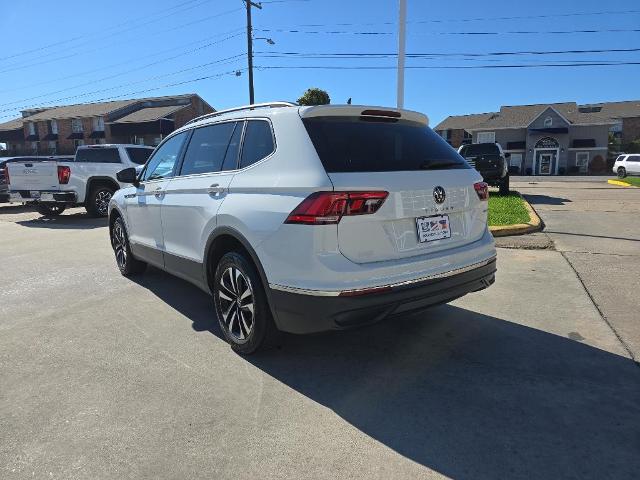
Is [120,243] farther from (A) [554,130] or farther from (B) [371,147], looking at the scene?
(A) [554,130]

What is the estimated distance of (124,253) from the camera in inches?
241

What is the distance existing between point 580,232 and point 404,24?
19.4ft

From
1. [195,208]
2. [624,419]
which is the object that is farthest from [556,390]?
[195,208]

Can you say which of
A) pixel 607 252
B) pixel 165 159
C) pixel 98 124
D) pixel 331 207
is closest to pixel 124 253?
pixel 165 159

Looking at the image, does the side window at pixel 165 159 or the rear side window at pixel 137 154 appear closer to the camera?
the side window at pixel 165 159

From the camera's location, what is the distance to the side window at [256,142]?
3.43 meters

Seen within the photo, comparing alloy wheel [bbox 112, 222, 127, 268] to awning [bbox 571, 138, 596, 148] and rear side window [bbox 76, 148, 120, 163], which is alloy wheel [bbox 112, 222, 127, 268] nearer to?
rear side window [bbox 76, 148, 120, 163]

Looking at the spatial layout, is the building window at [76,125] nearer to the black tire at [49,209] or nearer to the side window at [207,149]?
the black tire at [49,209]

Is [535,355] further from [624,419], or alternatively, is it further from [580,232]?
[580,232]

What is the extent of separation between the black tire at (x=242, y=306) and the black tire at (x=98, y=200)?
10094 millimetres

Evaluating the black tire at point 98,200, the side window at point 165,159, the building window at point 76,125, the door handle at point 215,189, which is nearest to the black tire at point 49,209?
the black tire at point 98,200

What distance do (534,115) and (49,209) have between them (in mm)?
49848

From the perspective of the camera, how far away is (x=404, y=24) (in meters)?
10.6

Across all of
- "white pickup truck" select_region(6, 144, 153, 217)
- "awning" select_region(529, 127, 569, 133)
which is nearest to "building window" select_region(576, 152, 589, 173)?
"awning" select_region(529, 127, 569, 133)
